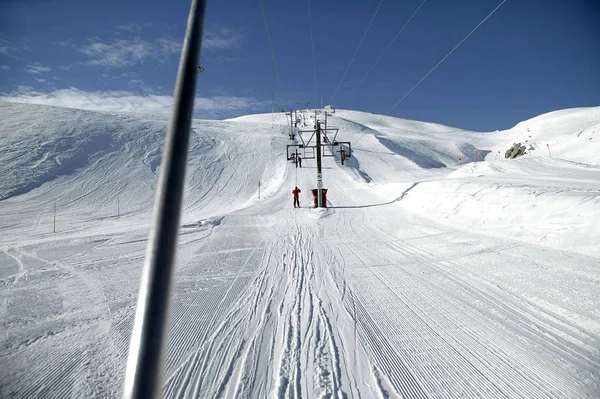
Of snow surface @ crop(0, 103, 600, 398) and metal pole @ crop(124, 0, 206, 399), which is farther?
snow surface @ crop(0, 103, 600, 398)

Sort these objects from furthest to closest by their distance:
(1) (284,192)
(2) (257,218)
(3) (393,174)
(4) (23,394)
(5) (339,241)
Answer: (3) (393,174)
(1) (284,192)
(2) (257,218)
(5) (339,241)
(4) (23,394)

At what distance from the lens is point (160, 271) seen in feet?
3.70

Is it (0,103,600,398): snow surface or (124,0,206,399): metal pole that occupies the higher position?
(124,0,206,399): metal pole

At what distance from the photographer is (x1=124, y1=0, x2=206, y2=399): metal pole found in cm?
104

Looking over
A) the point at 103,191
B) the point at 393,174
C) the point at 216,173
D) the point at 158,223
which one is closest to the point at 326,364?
the point at 158,223

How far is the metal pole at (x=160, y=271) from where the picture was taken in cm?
104

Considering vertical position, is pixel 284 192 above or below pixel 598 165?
below

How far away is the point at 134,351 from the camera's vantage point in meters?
1.02

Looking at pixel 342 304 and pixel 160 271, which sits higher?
pixel 160 271

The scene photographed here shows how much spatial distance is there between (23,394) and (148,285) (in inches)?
100

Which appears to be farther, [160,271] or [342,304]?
[342,304]

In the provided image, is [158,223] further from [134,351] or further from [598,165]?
[598,165]

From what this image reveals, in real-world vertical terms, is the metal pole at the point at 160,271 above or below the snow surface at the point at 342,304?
above

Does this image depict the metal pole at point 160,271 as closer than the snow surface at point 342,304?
Yes
